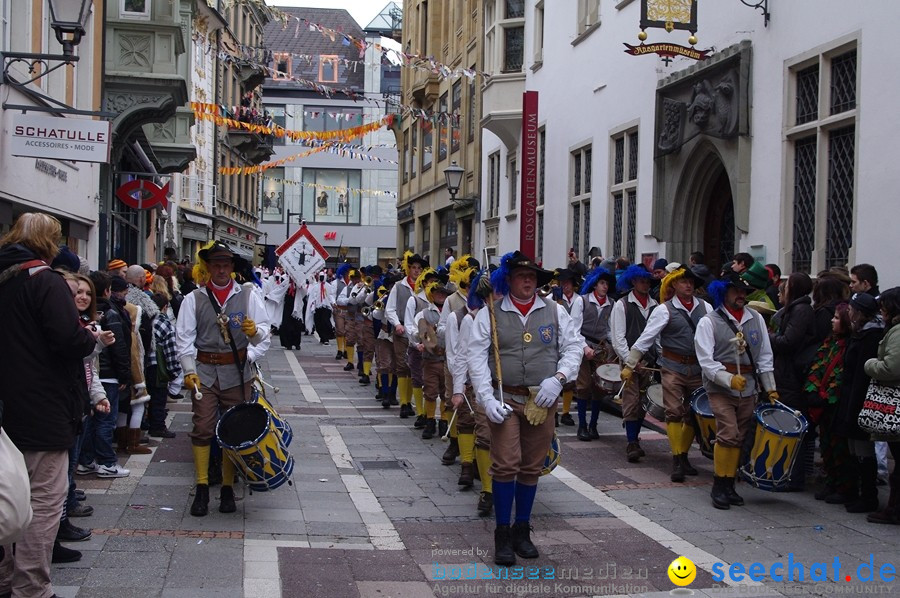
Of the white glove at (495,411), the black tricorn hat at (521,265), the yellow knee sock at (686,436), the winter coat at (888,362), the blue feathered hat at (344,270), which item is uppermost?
the blue feathered hat at (344,270)

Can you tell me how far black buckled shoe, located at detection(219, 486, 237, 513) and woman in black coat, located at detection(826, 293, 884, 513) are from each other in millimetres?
4711

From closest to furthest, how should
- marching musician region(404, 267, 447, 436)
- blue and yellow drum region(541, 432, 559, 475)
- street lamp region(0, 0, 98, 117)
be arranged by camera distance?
1. blue and yellow drum region(541, 432, 559, 475)
2. street lamp region(0, 0, 98, 117)
3. marching musician region(404, 267, 447, 436)

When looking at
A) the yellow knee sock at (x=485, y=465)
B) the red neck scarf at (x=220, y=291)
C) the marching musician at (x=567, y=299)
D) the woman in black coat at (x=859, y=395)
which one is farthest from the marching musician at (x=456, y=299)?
the woman in black coat at (x=859, y=395)

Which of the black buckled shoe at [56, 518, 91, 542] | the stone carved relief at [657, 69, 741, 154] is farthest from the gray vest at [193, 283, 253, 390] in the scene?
the stone carved relief at [657, 69, 741, 154]

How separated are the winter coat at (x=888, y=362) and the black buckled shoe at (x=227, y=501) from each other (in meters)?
4.82

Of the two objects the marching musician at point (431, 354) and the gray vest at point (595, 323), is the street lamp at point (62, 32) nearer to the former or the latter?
the marching musician at point (431, 354)

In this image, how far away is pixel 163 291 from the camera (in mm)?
11250

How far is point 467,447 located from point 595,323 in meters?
3.50

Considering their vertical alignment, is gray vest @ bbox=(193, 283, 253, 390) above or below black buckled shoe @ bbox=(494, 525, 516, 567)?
above

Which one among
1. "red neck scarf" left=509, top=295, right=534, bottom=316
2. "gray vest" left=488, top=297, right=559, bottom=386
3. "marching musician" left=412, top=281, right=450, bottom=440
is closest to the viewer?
"gray vest" left=488, top=297, right=559, bottom=386

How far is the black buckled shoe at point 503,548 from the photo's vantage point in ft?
20.7

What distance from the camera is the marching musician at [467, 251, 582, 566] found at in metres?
6.51

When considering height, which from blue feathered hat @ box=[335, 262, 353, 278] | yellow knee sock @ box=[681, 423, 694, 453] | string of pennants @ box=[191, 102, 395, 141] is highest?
string of pennants @ box=[191, 102, 395, 141]

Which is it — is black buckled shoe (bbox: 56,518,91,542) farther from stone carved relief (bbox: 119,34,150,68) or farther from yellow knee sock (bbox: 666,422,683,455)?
stone carved relief (bbox: 119,34,150,68)
